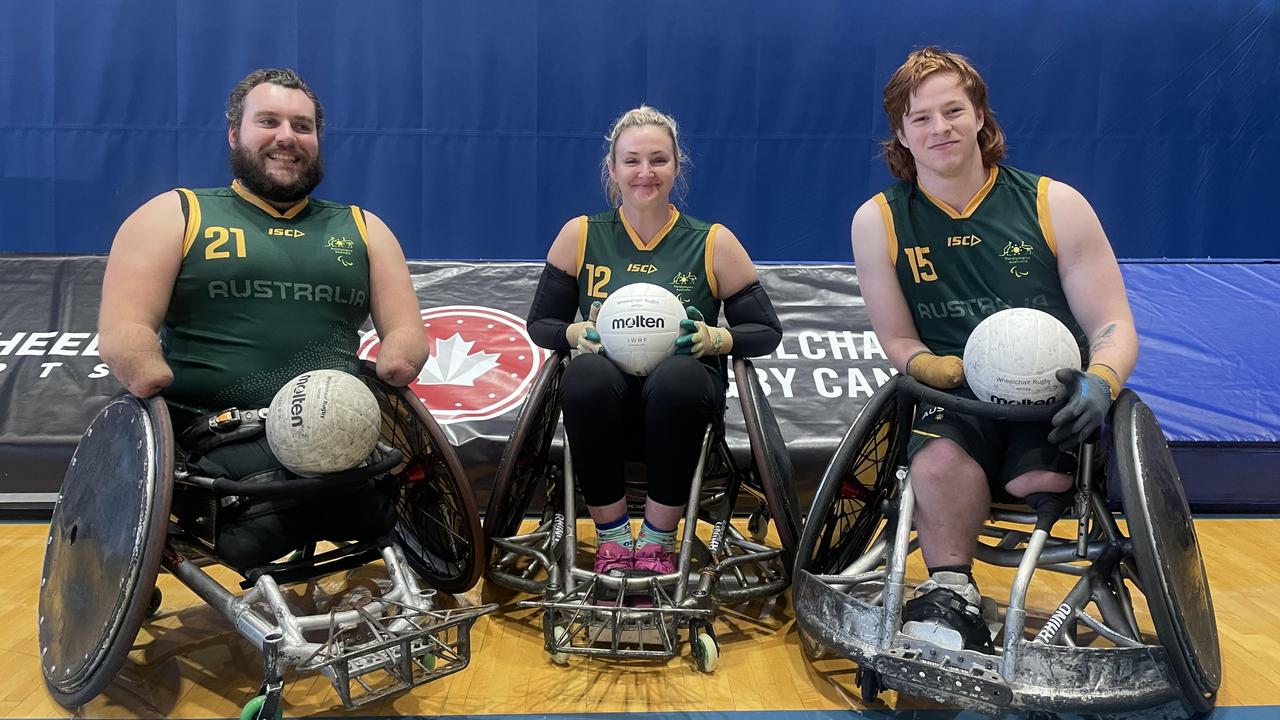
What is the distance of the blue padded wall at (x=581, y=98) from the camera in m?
5.95

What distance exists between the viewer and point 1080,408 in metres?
2.07

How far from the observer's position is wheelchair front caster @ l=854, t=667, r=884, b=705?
2.28 meters

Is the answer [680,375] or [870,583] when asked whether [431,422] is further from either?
[870,583]

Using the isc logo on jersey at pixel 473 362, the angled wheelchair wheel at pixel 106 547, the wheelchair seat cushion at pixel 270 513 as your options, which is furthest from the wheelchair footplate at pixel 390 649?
the isc logo on jersey at pixel 473 362

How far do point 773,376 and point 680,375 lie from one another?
1522mm

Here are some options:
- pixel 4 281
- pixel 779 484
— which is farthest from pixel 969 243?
pixel 4 281

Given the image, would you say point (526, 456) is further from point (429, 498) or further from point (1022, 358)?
point (1022, 358)

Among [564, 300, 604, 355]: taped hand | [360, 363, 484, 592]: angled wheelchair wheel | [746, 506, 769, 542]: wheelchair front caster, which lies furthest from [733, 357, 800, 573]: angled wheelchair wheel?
[360, 363, 484, 592]: angled wheelchair wheel

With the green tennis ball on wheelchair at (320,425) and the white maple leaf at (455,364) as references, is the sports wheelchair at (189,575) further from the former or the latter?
the white maple leaf at (455,364)

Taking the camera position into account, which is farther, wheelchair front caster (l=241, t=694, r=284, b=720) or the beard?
the beard

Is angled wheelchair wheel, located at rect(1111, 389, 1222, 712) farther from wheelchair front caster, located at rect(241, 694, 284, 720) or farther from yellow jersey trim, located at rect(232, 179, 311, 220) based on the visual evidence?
yellow jersey trim, located at rect(232, 179, 311, 220)

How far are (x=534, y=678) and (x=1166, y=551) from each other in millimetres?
1421

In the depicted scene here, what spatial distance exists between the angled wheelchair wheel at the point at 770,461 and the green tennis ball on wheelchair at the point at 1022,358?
0.59 meters

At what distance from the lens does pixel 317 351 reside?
2555 mm
